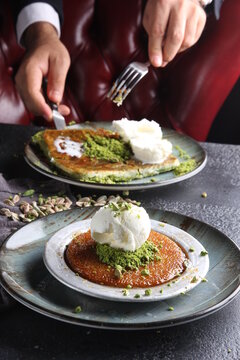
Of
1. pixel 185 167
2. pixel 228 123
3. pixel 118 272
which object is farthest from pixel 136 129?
pixel 228 123

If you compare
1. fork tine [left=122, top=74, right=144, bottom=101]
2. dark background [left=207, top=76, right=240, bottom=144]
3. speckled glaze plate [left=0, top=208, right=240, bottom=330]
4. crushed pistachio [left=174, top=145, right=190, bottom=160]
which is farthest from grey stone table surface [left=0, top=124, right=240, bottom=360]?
dark background [left=207, top=76, right=240, bottom=144]

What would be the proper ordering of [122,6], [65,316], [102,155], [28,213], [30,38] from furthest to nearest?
[122,6]
[30,38]
[102,155]
[28,213]
[65,316]

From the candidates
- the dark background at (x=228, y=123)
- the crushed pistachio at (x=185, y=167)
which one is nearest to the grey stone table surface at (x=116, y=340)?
the crushed pistachio at (x=185, y=167)

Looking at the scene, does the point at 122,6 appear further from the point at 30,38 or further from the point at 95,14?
the point at 30,38

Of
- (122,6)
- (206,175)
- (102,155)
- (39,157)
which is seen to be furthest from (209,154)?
(122,6)

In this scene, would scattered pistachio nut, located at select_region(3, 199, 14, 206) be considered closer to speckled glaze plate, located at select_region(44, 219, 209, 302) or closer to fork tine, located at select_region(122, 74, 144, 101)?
speckled glaze plate, located at select_region(44, 219, 209, 302)
